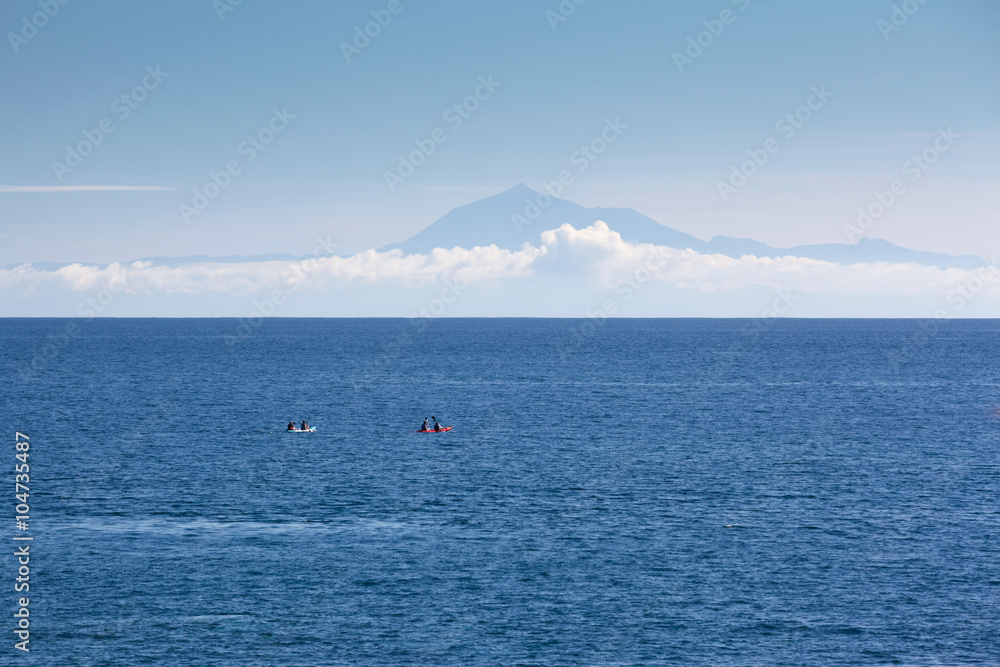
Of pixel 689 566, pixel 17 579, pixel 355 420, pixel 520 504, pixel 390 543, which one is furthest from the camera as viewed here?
pixel 355 420

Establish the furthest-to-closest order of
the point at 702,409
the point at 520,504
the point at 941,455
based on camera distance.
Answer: the point at 702,409
the point at 941,455
the point at 520,504

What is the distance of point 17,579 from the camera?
53.3 meters

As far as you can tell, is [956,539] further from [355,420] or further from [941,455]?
[355,420]

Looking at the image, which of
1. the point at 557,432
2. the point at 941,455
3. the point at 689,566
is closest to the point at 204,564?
the point at 689,566

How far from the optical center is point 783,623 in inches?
1891

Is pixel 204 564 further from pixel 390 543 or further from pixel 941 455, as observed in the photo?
Result: pixel 941 455

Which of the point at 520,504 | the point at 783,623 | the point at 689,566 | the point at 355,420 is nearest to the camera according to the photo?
the point at 783,623

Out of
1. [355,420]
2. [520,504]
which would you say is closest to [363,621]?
[520,504]

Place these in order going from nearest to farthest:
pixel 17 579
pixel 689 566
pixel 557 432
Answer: pixel 17 579
pixel 689 566
pixel 557 432

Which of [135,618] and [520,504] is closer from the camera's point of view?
[135,618]

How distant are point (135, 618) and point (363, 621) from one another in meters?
11.5

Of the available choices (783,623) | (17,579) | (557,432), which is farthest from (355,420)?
(783,623)

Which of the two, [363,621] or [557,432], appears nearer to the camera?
[363,621]

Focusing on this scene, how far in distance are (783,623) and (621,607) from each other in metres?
8.19
